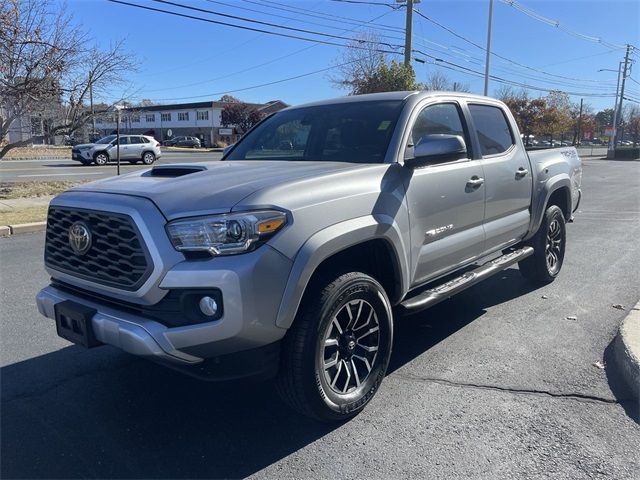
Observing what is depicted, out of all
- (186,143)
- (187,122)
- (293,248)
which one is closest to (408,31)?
(293,248)

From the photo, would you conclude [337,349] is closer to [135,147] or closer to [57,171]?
[57,171]

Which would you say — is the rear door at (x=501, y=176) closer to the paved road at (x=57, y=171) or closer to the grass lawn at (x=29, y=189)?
the paved road at (x=57, y=171)

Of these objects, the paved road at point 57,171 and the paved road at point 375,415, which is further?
the paved road at point 57,171

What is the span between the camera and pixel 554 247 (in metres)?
6.30

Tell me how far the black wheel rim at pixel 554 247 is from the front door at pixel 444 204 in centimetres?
189

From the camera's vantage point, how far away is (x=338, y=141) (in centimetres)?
416

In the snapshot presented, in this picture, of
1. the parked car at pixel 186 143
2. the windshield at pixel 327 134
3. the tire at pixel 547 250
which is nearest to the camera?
the windshield at pixel 327 134

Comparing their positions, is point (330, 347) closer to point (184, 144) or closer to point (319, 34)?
point (319, 34)

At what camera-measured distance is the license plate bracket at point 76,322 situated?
9.42 ft

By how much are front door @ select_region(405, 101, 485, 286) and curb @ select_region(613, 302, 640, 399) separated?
4.23ft

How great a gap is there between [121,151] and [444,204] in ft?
93.7

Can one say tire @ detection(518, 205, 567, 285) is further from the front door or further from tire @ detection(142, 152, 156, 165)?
tire @ detection(142, 152, 156, 165)

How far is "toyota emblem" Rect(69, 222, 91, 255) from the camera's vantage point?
9.96 ft

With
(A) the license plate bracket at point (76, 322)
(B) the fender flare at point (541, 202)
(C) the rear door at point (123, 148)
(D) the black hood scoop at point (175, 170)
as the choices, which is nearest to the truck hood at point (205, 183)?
(D) the black hood scoop at point (175, 170)
